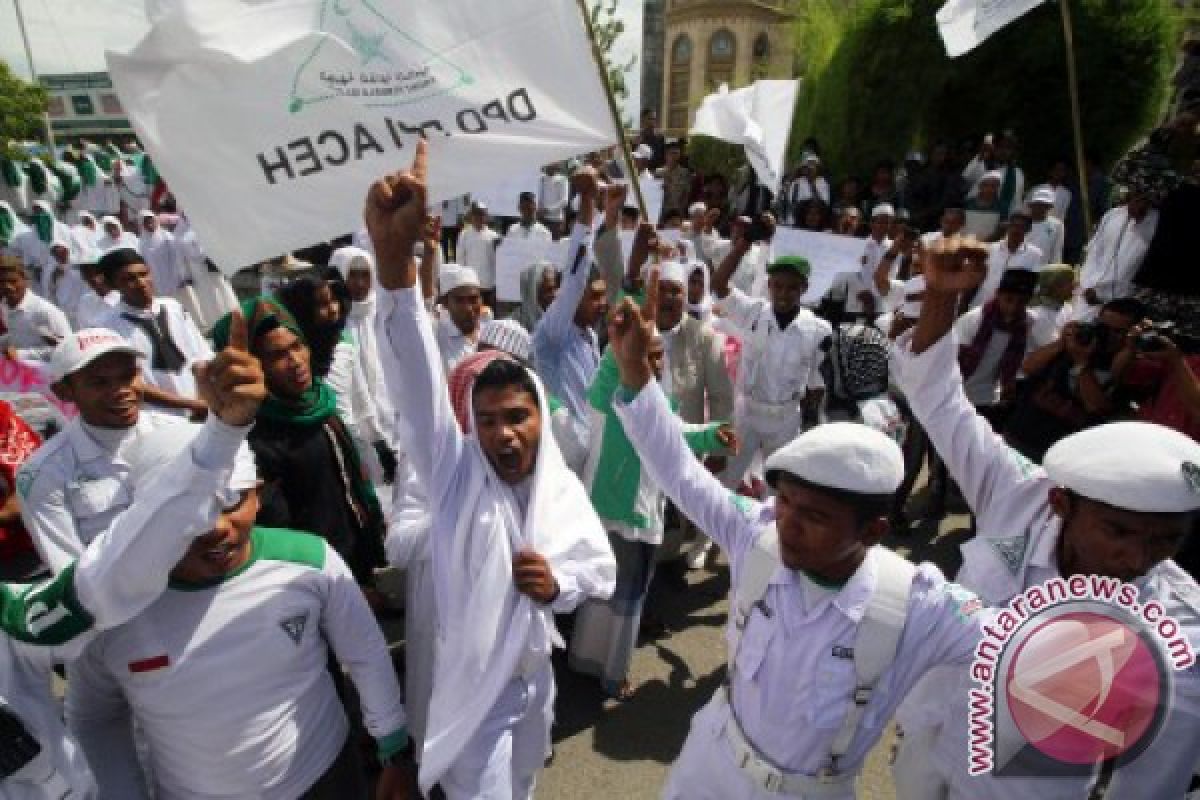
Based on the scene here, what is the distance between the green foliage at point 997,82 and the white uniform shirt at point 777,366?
10178 mm

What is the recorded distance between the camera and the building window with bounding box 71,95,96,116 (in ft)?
148

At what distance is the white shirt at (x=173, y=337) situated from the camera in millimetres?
4191

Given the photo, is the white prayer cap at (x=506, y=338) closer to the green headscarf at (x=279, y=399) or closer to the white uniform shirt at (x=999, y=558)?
the green headscarf at (x=279, y=399)

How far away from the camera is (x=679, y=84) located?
5578 centimetres

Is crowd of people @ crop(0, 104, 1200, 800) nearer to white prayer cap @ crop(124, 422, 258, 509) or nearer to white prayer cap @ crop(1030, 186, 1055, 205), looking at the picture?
white prayer cap @ crop(124, 422, 258, 509)

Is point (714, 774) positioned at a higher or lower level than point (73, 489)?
lower

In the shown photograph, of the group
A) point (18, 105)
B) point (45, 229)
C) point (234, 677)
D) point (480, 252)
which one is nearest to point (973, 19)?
point (234, 677)

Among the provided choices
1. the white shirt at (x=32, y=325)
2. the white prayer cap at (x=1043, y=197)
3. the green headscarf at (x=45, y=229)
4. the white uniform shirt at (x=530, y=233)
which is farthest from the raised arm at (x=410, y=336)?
the green headscarf at (x=45, y=229)

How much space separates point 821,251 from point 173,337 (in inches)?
217

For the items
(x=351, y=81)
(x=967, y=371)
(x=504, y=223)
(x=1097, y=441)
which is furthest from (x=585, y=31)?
(x=504, y=223)

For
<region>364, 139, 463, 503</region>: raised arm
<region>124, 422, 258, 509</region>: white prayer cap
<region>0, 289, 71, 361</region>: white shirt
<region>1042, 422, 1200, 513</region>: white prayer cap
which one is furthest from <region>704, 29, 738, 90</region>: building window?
<region>124, 422, 258, 509</region>: white prayer cap

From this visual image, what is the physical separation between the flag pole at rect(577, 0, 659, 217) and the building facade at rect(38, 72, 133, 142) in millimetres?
52097

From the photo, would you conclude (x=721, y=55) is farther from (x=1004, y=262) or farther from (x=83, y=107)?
(x=1004, y=262)

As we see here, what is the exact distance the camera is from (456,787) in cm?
208
